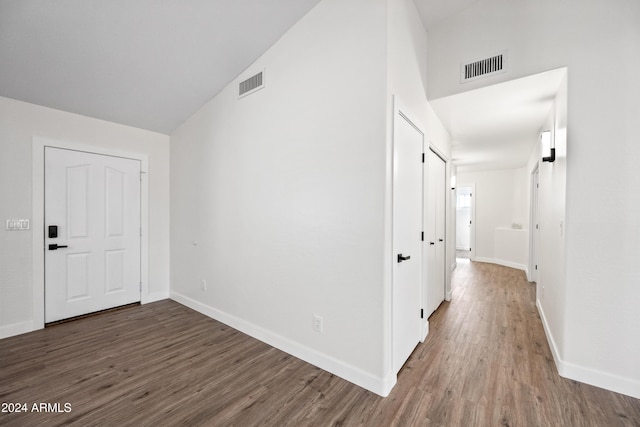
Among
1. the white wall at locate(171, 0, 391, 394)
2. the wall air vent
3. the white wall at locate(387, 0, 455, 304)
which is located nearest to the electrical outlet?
the white wall at locate(171, 0, 391, 394)

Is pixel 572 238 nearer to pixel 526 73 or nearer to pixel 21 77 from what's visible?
pixel 526 73

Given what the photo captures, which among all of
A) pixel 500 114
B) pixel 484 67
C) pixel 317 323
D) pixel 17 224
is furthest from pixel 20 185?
pixel 500 114

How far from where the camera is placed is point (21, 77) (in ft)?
8.61

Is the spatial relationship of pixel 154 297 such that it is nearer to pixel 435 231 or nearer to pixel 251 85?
pixel 251 85

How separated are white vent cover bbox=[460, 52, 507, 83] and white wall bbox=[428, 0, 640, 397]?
0.11 meters

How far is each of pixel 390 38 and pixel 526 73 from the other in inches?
49.9

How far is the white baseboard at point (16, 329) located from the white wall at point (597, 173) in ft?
17.0

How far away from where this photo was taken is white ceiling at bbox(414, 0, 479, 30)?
2.54 metres

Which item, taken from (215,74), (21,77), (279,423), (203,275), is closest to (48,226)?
(21,77)

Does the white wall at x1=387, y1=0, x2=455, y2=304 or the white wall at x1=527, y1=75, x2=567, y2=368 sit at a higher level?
the white wall at x1=387, y1=0, x2=455, y2=304

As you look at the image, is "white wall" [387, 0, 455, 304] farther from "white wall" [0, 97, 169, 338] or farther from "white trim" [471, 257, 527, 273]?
"white trim" [471, 257, 527, 273]

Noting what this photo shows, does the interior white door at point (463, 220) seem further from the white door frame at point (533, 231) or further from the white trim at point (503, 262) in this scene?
the white door frame at point (533, 231)

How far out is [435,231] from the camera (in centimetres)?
347

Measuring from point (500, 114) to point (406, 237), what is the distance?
206cm
